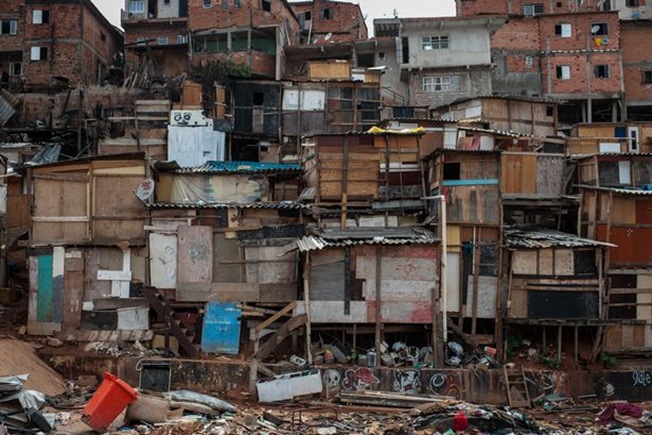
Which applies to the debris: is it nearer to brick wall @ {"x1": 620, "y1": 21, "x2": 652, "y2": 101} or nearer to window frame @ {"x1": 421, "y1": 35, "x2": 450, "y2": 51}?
window frame @ {"x1": 421, "y1": 35, "x2": 450, "y2": 51}

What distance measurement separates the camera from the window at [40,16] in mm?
37250

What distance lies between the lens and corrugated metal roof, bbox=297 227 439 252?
1695 centimetres

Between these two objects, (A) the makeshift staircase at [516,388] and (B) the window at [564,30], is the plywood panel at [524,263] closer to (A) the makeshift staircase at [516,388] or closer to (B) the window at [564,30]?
(A) the makeshift staircase at [516,388]

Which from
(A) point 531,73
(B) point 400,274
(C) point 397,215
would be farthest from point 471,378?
(A) point 531,73

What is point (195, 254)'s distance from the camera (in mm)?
18312

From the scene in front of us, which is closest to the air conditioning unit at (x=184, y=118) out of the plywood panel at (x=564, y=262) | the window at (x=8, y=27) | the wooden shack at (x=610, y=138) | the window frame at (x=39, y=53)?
the window frame at (x=39, y=53)

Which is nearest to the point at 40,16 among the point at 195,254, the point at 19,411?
the point at 195,254

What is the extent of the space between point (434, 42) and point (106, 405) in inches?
1157

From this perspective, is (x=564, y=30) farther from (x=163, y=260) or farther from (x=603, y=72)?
(x=163, y=260)

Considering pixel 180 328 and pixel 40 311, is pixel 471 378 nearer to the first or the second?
pixel 180 328

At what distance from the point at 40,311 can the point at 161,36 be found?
28084mm

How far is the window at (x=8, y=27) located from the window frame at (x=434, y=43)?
89.3 ft

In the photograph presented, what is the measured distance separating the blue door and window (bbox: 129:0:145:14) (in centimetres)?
3194

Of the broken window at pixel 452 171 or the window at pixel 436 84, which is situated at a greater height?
the window at pixel 436 84
